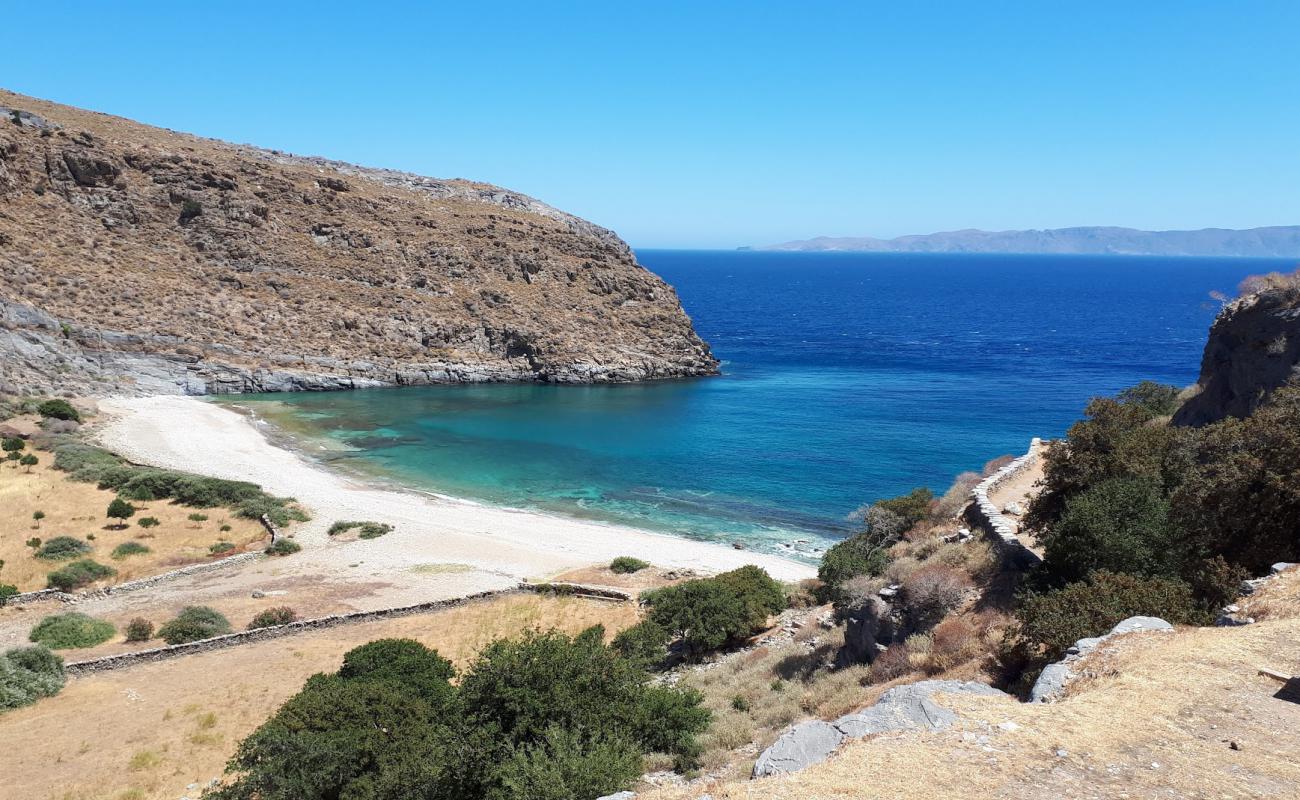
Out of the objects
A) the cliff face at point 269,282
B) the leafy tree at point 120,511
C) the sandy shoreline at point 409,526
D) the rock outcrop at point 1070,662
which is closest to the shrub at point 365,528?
the sandy shoreline at point 409,526

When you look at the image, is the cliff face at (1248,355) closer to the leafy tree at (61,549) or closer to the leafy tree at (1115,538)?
the leafy tree at (1115,538)

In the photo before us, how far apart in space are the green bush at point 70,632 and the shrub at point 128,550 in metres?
6.46

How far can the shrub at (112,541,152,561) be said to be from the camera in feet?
98.9

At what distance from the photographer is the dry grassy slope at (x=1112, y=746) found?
785cm

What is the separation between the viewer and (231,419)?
54.7 m

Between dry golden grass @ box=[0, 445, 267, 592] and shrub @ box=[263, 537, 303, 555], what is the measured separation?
1341 millimetres

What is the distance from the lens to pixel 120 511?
34031mm

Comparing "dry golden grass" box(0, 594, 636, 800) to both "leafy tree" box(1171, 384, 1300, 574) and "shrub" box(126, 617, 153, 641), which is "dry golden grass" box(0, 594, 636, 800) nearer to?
"shrub" box(126, 617, 153, 641)

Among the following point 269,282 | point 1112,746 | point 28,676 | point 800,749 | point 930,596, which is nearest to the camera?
point 1112,746

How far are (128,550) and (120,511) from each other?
442cm

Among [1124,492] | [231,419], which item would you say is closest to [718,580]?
[1124,492]

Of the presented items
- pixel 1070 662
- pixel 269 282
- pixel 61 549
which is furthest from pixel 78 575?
pixel 269 282

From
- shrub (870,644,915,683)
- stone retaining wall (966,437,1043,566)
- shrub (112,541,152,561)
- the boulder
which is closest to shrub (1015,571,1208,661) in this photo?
shrub (870,644,915,683)

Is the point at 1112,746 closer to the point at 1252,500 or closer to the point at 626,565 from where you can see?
the point at 1252,500
